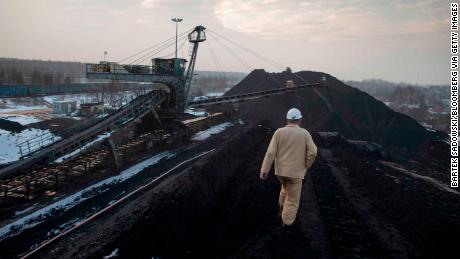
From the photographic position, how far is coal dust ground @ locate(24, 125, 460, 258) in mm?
7578

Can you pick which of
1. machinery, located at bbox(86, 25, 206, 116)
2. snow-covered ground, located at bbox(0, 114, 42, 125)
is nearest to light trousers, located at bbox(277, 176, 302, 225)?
machinery, located at bbox(86, 25, 206, 116)

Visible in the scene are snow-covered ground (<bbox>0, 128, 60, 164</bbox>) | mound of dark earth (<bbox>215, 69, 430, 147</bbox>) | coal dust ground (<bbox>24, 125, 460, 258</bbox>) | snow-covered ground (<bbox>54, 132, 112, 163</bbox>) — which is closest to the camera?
coal dust ground (<bbox>24, 125, 460, 258</bbox>)

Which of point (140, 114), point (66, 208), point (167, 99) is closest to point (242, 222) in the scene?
point (66, 208)

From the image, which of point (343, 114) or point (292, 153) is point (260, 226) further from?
point (343, 114)

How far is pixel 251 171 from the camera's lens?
15273 mm

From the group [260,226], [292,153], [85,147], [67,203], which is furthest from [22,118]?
[292,153]

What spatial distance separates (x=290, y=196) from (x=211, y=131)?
26.3 meters

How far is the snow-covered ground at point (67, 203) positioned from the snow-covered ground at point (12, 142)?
32.2 feet

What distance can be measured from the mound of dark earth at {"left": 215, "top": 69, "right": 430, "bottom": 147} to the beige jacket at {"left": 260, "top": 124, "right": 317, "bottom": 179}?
2983 cm

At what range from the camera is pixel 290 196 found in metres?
6.87

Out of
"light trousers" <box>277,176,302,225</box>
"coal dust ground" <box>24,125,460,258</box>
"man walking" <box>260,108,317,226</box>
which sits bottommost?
"coal dust ground" <box>24,125,460,258</box>

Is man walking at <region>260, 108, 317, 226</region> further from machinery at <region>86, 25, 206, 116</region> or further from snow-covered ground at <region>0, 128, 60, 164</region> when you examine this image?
snow-covered ground at <region>0, 128, 60, 164</region>

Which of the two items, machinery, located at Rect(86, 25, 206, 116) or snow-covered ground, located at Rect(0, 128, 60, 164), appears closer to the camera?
machinery, located at Rect(86, 25, 206, 116)

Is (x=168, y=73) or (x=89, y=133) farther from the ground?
(x=168, y=73)
